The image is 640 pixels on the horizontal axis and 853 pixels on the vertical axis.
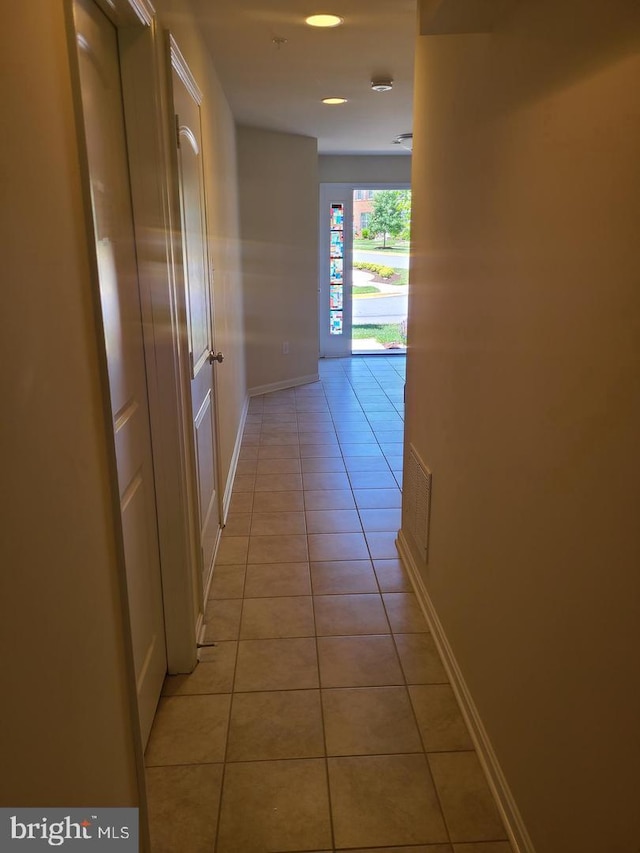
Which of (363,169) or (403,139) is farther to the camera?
(363,169)

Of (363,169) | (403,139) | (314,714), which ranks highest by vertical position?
(403,139)

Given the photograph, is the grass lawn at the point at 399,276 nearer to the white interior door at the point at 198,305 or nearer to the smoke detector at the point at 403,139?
the smoke detector at the point at 403,139

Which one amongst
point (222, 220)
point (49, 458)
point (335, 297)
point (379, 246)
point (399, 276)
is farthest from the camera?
point (399, 276)

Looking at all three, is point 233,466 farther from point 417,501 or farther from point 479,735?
point 479,735

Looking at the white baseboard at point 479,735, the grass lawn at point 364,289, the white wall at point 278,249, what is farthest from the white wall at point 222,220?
the grass lawn at point 364,289

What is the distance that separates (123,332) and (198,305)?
3.31 feet

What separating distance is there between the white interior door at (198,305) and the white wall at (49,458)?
1141 millimetres

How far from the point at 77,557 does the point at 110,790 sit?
0.54 m

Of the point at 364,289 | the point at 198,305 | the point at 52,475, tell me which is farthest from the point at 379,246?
the point at 52,475

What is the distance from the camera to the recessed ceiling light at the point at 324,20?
8.89 feet

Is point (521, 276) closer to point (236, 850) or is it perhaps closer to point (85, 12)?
point (85, 12)

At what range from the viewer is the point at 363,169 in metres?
7.30

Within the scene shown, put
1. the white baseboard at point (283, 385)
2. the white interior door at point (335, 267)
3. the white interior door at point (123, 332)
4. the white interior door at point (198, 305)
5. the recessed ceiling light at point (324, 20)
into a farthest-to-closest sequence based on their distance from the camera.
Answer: the white interior door at point (335, 267) → the white baseboard at point (283, 385) → the recessed ceiling light at point (324, 20) → the white interior door at point (198, 305) → the white interior door at point (123, 332)

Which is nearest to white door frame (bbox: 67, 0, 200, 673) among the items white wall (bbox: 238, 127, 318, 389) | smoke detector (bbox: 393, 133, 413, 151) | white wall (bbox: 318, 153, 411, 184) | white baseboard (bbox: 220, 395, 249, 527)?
white baseboard (bbox: 220, 395, 249, 527)
